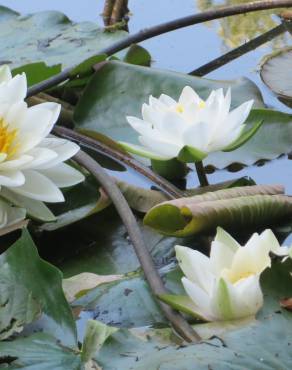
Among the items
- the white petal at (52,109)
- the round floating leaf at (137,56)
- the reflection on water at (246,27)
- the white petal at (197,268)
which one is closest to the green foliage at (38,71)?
the round floating leaf at (137,56)

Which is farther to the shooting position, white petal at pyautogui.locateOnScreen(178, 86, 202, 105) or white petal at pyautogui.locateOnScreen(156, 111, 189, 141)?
white petal at pyautogui.locateOnScreen(178, 86, 202, 105)

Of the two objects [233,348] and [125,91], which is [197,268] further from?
[125,91]

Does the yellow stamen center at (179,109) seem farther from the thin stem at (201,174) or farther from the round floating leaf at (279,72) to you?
the round floating leaf at (279,72)

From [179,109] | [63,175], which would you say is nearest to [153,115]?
[179,109]

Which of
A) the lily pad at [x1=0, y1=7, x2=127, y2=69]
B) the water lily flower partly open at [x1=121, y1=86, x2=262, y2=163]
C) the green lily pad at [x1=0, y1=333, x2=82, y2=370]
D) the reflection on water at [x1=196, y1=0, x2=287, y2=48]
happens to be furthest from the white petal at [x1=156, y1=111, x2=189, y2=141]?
the reflection on water at [x1=196, y1=0, x2=287, y2=48]

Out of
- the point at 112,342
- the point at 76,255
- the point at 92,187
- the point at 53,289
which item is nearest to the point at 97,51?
the point at 92,187

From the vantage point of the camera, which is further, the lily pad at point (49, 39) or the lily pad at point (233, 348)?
the lily pad at point (49, 39)

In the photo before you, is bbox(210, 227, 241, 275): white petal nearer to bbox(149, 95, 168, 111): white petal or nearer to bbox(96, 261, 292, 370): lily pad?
bbox(96, 261, 292, 370): lily pad
